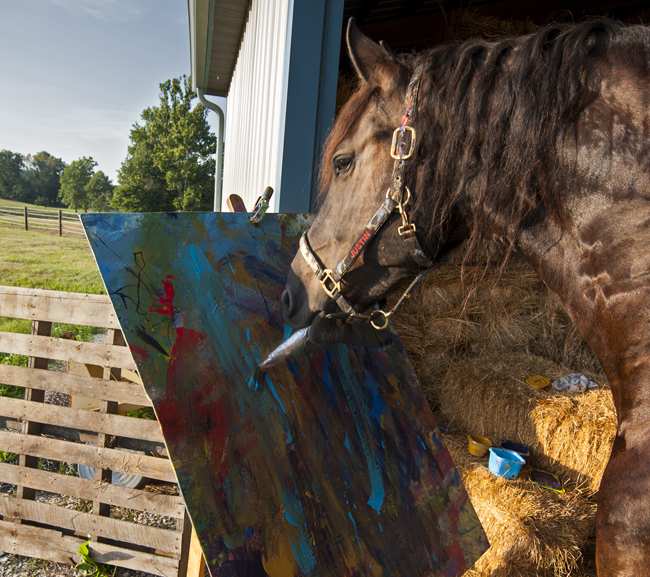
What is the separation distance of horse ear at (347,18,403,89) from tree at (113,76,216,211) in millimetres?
27388

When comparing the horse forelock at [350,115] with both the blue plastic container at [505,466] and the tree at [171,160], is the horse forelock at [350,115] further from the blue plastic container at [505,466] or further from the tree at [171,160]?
the tree at [171,160]

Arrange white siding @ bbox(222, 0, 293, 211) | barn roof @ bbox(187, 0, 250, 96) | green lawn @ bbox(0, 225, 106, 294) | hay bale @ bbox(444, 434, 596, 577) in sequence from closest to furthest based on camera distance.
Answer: white siding @ bbox(222, 0, 293, 211) → hay bale @ bbox(444, 434, 596, 577) → barn roof @ bbox(187, 0, 250, 96) → green lawn @ bbox(0, 225, 106, 294)

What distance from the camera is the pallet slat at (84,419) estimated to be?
7.79ft

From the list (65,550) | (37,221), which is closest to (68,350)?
(65,550)

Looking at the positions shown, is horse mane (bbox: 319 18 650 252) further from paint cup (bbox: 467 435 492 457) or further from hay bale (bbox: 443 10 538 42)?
hay bale (bbox: 443 10 538 42)

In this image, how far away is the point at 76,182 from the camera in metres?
37.6

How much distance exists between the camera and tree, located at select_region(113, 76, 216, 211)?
26766mm

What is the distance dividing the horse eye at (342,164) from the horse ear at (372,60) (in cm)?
22

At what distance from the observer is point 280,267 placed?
140cm

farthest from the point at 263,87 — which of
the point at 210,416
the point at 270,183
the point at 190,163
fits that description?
the point at 190,163

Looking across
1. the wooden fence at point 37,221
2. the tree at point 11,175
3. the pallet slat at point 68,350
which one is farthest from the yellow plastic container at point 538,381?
the tree at point 11,175

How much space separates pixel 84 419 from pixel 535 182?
2.85m

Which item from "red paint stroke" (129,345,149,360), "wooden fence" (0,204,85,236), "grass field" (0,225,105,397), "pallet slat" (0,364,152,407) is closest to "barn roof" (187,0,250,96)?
"pallet slat" (0,364,152,407)

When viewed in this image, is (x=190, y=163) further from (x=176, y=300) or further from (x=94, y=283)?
(x=176, y=300)
